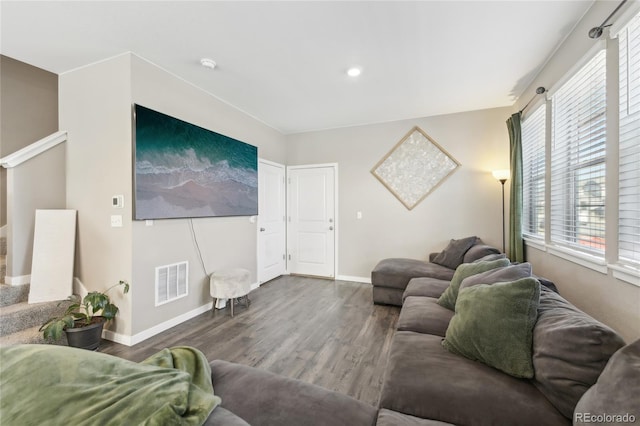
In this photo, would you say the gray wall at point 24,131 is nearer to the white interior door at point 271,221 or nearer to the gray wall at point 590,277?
the white interior door at point 271,221

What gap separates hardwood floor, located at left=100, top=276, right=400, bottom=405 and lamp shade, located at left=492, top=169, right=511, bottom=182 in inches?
87.9

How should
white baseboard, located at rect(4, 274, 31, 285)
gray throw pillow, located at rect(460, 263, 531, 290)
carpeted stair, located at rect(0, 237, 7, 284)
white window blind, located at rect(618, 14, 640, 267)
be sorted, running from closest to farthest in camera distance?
white window blind, located at rect(618, 14, 640, 267)
gray throw pillow, located at rect(460, 263, 531, 290)
white baseboard, located at rect(4, 274, 31, 285)
carpeted stair, located at rect(0, 237, 7, 284)

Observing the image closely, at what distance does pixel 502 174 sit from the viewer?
3475mm

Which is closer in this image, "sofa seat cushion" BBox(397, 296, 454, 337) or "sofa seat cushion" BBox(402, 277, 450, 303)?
"sofa seat cushion" BBox(397, 296, 454, 337)

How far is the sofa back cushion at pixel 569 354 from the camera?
98 centimetres

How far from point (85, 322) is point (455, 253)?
4.09 metres

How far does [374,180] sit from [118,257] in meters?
3.59

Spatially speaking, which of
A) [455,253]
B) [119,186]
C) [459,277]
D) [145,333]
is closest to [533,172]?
[455,253]

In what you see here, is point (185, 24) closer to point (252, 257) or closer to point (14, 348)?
point (14, 348)

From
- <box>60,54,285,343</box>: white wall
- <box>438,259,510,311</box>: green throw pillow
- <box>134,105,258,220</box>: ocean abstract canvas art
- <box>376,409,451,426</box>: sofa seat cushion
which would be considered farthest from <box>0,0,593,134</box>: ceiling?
<box>376,409,451,426</box>: sofa seat cushion

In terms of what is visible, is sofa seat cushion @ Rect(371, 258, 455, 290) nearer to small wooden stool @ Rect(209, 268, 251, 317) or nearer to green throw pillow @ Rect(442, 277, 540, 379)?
small wooden stool @ Rect(209, 268, 251, 317)

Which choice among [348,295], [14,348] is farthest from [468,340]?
[348,295]

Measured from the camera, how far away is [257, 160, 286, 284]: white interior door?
171 inches

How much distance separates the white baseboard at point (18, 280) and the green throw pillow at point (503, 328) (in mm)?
3836
